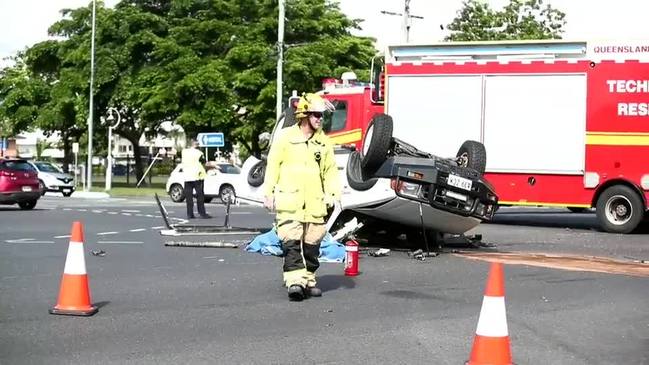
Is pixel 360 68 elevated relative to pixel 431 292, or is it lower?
elevated

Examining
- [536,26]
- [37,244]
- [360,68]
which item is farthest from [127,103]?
[37,244]

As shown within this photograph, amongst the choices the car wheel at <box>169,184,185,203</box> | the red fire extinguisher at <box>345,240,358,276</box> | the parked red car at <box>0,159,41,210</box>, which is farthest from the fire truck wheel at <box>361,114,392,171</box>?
the car wheel at <box>169,184,185,203</box>

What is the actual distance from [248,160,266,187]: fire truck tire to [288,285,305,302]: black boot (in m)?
5.61

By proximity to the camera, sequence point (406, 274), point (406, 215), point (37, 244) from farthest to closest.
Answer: point (37, 244), point (406, 215), point (406, 274)

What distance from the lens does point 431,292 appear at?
8547 mm

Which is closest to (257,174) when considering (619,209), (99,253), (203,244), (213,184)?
(203,244)

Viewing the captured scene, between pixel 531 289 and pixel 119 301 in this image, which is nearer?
pixel 119 301

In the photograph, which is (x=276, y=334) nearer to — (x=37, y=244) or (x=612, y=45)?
(x=37, y=244)

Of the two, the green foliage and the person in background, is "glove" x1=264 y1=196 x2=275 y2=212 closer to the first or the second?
the person in background

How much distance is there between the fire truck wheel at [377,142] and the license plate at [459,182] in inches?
36.0

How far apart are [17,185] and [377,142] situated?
1454 centimetres

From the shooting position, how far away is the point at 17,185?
75.1ft

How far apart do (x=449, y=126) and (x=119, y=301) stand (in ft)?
35.7

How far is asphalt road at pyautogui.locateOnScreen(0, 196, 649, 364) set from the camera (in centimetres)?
595
